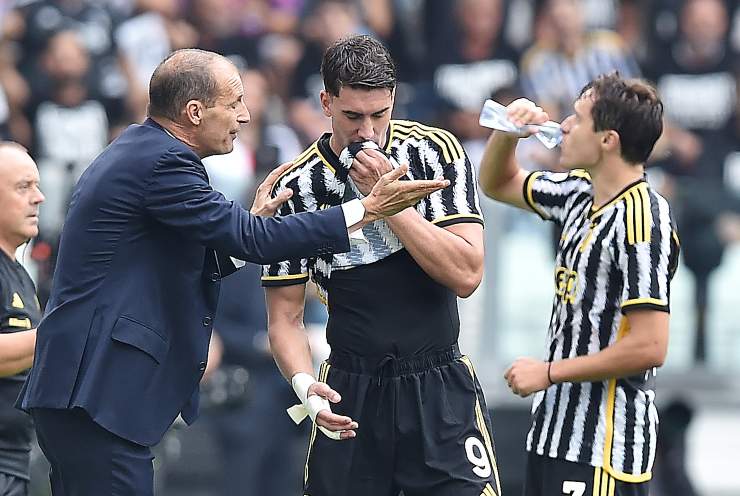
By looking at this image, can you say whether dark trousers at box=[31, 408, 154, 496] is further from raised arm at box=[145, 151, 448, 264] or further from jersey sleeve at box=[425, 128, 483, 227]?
jersey sleeve at box=[425, 128, 483, 227]

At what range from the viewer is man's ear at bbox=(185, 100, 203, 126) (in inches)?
180

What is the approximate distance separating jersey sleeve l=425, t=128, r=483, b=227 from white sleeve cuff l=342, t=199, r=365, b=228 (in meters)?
0.32

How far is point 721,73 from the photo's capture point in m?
11.0

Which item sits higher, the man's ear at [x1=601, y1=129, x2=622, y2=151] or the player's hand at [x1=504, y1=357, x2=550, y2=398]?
the man's ear at [x1=601, y1=129, x2=622, y2=151]

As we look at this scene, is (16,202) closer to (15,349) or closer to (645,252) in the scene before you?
(15,349)

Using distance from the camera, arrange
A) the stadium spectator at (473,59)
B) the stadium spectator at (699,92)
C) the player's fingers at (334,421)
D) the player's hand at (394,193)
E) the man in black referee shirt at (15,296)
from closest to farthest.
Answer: the player's hand at (394,193) < the player's fingers at (334,421) < the man in black referee shirt at (15,296) < the stadium spectator at (699,92) < the stadium spectator at (473,59)

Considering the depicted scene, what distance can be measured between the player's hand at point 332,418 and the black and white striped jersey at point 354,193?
431 millimetres

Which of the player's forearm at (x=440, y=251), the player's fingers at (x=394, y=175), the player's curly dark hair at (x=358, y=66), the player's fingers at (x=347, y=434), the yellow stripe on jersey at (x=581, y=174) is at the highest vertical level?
the player's curly dark hair at (x=358, y=66)

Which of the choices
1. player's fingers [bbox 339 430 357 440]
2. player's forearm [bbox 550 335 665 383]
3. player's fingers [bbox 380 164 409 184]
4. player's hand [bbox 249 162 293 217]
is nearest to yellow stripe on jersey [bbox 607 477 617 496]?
player's forearm [bbox 550 335 665 383]

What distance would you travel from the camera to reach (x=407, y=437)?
15.4 feet

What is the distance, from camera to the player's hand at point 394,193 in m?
4.39

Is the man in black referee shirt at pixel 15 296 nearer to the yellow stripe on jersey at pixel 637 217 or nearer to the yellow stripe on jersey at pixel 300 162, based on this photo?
the yellow stripe on jersey at pixel 300 162

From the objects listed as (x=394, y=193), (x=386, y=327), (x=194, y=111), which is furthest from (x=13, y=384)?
(x=394, y=193)

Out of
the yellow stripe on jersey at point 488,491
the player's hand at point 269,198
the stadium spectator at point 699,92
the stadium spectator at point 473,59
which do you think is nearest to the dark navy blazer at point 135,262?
the player's hand at point 269,198
